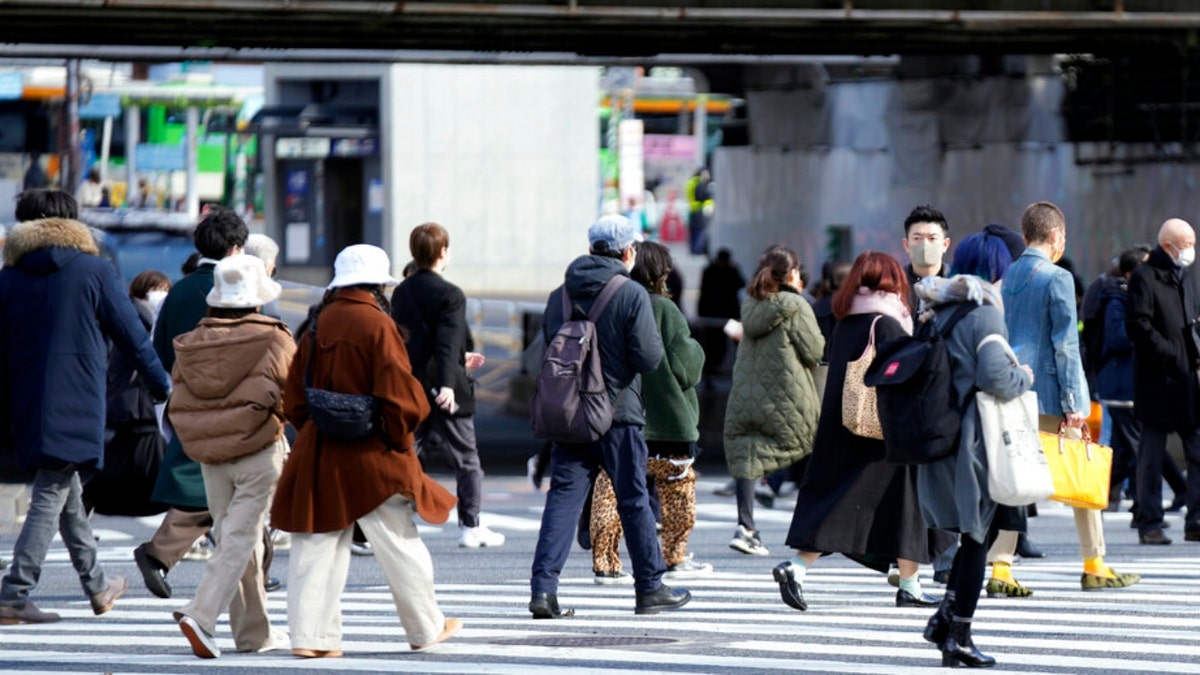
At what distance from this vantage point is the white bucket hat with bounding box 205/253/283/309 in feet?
30.7

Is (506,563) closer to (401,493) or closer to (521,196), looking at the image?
(401,493)

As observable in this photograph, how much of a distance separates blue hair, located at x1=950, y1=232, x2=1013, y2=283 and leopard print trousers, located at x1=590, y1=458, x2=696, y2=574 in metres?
2.92

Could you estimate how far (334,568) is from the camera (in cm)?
909

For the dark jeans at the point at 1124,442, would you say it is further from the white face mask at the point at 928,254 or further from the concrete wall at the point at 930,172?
the concrete wall at the point at 930,172

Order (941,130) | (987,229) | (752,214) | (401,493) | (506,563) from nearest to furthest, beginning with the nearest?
1. (401,493)
2. (987,229)
3. (506,563)
4. (941,130)
5. (752,214)

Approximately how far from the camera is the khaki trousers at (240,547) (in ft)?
30.3

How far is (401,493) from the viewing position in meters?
9.04

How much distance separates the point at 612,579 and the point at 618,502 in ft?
5.50

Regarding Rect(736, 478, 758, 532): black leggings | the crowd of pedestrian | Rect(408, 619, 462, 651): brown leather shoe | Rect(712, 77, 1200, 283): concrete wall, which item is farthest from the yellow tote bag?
Rect(712, 77, 1200, 283): concrete wall

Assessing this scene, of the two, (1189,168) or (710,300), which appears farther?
(710,300)

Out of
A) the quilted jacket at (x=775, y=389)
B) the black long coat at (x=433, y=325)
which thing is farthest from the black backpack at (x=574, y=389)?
the quilted jacket at (x=775, y=389)

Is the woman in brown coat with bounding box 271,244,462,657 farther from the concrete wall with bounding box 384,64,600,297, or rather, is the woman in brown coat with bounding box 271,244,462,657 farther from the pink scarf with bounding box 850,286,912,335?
the concrete wall with bounding box 384,64,600,297

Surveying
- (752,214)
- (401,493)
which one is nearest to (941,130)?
(752,214)

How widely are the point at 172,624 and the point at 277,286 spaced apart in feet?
6.04
